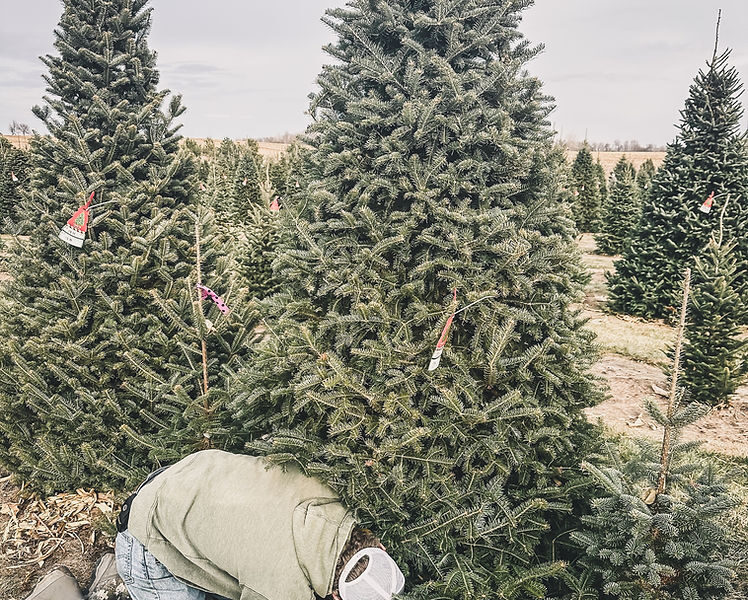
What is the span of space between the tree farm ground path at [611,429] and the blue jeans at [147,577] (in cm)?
72

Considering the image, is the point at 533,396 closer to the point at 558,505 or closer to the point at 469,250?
the point at 558,505

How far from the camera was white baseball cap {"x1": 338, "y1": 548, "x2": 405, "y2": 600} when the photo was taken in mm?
2273

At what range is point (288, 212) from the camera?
2816 millimetres

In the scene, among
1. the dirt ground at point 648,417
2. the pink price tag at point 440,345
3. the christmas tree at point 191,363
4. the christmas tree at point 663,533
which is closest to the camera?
the christmas tree at point 663,533

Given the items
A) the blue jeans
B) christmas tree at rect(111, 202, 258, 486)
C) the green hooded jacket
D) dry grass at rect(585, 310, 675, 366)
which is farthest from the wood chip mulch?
dry grass at rect(585, 310, 675, 366)

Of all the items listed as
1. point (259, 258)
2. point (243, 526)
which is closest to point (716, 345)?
point (243, 526)

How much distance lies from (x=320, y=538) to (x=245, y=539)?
1.03 ft

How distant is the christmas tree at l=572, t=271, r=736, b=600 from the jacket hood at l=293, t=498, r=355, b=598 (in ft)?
3.25

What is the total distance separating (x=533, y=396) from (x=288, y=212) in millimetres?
1439

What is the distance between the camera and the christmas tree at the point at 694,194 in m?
9.91

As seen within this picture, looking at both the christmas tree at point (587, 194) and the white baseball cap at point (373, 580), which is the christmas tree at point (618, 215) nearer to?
the christmas tree at point (587, 194)

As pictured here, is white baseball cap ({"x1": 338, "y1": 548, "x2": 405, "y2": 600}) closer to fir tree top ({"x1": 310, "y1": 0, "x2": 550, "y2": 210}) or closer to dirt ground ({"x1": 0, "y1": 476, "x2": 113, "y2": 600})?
fir tree top ({"x1": 310, "y1": 0, "x2": 550, "y2": 210})

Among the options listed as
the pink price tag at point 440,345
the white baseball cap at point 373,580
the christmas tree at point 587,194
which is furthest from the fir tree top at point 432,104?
the christmas tree at point 587,194

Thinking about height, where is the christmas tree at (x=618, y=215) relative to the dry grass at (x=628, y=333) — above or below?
above
